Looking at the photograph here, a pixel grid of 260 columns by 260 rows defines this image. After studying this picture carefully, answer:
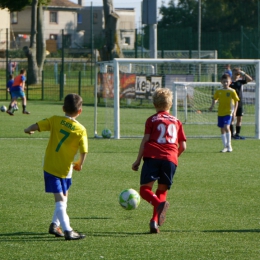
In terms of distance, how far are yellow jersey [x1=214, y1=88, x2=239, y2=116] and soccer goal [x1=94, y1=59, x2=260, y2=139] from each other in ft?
9.17

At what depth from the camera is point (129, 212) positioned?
8.45 metres

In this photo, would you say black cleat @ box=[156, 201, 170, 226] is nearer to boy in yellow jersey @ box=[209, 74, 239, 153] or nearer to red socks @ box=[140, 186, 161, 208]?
red socks @ box=[140, 186, 161, 208]

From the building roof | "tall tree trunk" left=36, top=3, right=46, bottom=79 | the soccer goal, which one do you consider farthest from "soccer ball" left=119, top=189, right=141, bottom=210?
the building roof

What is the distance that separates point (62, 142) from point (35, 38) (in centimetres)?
3545

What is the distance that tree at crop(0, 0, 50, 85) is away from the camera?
133 feet

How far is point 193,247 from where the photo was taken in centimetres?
649

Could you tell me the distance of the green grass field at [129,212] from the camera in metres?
6.39

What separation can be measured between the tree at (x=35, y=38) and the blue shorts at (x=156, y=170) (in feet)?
109

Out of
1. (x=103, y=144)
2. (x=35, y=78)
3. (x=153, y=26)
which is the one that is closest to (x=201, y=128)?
(x=153, y=26)

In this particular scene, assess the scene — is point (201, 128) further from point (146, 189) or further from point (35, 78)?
point (35, 78)

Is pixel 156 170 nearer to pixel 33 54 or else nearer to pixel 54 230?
pixel 54 230

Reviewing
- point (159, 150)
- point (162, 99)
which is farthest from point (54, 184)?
point (162, 99)

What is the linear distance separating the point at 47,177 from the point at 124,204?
1246 mm

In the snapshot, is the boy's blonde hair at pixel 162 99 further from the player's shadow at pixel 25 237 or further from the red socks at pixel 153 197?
the player's shadow at pixel 25 237
